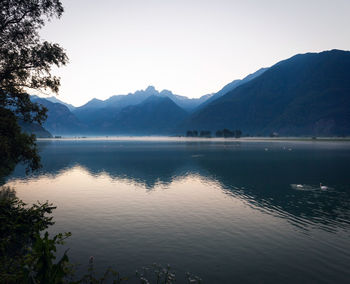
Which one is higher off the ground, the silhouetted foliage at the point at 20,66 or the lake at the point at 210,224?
the silhouetted foliage at the point at 20,66

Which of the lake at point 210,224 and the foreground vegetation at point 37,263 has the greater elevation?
the foreground vegetation at point 37,263

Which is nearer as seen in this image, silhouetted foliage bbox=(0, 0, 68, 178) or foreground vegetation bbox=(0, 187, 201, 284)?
foreground vegetation bbox=(0, 187, 201, 284)

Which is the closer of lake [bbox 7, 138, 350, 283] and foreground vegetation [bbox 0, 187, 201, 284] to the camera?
foreground vegetation [bbox 0, 187, 201, 284]

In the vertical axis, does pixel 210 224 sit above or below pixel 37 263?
below

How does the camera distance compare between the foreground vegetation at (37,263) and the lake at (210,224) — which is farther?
the lake at (210,224)

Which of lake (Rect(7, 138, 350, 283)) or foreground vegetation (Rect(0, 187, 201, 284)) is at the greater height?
foreground vegetation (Rect(0, 187, 201, 284))

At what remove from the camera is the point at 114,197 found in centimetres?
5109

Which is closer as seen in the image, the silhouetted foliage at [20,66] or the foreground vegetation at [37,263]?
the foreground vegetation at [37,263]

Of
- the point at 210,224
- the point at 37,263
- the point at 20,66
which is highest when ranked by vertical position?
the point at 20,66


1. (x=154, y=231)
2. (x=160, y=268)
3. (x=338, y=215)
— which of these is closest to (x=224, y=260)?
(x=160, y=268)

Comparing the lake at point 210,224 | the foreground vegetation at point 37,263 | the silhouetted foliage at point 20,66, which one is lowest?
the lake at point 210,224

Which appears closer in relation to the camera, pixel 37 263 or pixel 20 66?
pixel 37 263

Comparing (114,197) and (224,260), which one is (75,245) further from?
(114,197)

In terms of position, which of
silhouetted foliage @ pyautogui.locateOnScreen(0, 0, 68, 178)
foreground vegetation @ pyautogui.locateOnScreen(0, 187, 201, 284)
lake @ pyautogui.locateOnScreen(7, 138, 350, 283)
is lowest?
lake @ pyautogui.locateOnScreen(7, 138, 350, 283)
